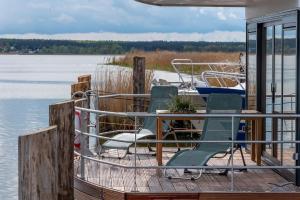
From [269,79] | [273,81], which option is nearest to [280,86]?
[273,81]

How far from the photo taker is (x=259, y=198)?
29.1 ft

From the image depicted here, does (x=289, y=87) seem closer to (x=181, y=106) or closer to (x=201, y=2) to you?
(x=181, y=106)

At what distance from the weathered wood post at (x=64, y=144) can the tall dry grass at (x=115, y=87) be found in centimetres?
926

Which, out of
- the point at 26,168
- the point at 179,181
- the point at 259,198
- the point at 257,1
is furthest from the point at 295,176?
the point at 26,168

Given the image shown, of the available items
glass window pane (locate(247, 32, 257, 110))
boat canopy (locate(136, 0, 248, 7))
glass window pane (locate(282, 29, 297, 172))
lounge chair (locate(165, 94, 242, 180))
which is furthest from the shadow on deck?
boat canopy (locate(136, 0, 248, 7))

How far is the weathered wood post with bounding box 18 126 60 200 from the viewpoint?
22.3 ft

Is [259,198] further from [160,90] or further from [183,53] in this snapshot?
[183,53]

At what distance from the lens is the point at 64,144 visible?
9328mm

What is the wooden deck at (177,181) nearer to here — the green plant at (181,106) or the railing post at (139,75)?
the green plant at (181,106)

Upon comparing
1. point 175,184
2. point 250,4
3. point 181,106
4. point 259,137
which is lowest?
point 175,184

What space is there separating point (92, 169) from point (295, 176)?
268cm

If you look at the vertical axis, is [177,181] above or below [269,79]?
below

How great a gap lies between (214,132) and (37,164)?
3478 mm

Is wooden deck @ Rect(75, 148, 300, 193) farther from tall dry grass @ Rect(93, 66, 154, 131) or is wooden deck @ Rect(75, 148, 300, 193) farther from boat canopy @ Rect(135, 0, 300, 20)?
tall dry grass @ Rect(93, 66, 154, 131)
